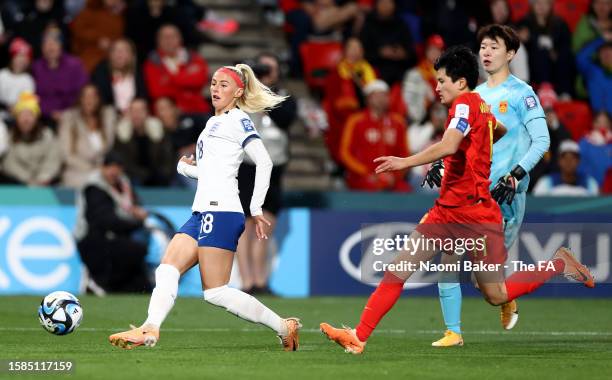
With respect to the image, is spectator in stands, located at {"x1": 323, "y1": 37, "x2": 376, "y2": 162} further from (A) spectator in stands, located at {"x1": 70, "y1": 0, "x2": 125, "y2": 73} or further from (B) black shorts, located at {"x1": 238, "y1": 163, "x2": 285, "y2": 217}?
(A) spectator in stands, located at {"x1": 70, "y1": 0, "x2": 125, "y2": 73}

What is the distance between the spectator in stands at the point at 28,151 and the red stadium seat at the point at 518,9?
7.56 meters

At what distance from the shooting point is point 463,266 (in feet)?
37.2

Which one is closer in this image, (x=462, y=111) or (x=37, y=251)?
(x=462, y=111)

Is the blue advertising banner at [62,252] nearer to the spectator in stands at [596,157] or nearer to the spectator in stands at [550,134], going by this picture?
the spectator in stands at [550,134]

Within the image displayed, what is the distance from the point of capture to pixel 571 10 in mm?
22188

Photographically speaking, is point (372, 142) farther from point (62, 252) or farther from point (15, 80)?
point (15, 80)

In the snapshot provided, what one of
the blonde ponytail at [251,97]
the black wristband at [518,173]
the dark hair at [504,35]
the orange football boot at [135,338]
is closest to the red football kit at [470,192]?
the black wristband at [518,173]

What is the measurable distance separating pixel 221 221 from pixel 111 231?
23.2ft

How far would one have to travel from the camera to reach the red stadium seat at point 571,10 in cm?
2205

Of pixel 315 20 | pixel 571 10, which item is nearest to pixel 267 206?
pixel 315 20

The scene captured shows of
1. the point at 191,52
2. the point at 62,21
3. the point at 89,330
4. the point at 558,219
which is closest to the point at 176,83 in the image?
the point at 191,52

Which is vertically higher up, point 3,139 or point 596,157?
point 3,139

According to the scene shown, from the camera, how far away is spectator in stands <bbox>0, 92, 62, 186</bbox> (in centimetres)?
1734

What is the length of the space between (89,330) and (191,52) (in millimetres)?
8078
